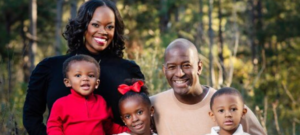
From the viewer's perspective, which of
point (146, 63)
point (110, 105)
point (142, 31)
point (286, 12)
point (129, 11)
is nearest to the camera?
point (110, 105)

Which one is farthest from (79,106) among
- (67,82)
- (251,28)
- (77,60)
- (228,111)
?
(251,28)

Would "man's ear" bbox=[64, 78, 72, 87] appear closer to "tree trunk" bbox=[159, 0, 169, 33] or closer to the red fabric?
the red fabric

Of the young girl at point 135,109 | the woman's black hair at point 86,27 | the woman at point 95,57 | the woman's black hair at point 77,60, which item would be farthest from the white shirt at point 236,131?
the woman's black hair at point 86,27

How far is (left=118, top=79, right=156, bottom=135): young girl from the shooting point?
4.82 m

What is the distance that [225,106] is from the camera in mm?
4570

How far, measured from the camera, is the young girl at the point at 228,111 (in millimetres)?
4543

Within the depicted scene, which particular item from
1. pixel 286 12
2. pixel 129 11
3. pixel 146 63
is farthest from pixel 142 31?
pixel 146 63

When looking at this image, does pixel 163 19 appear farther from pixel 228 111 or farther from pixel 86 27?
pixel 228 111

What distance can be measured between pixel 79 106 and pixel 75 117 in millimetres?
109

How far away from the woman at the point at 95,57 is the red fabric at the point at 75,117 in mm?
285

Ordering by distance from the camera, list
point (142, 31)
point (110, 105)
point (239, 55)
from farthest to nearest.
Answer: point (239, 55)
point (142, 31)
point (110, 105)

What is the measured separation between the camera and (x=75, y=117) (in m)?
4.77

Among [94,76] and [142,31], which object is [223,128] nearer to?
[94,76]

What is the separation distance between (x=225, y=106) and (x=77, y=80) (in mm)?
1362
